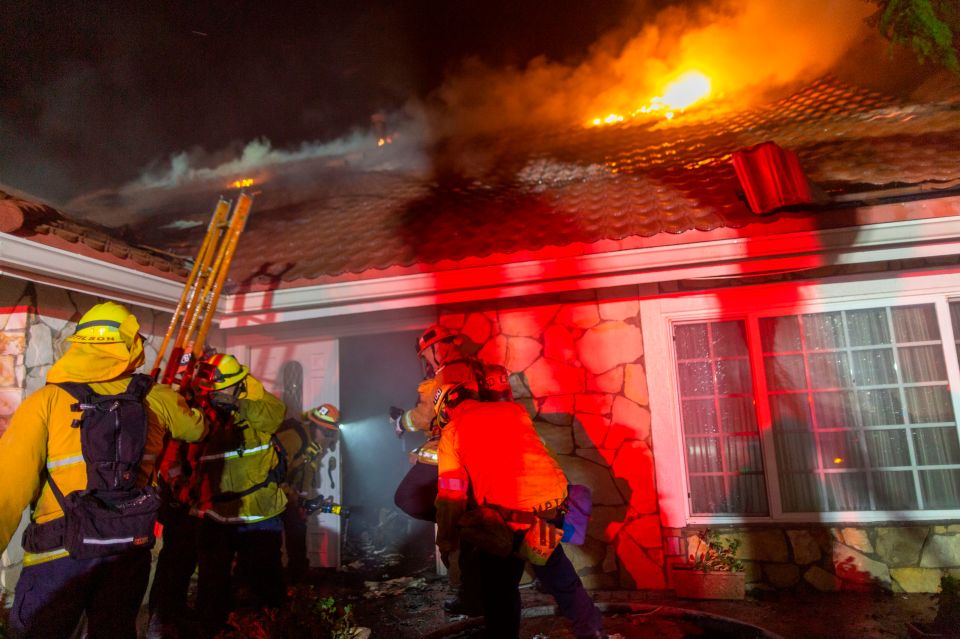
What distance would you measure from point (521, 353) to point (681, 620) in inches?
104

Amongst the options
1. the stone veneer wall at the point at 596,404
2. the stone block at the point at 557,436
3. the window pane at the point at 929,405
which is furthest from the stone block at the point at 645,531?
the window pane at the point at 929,405

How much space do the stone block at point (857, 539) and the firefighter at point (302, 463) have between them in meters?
4.89

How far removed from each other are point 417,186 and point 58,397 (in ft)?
22.2

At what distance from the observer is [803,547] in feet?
15.6

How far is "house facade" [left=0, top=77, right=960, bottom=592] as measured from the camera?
454cm

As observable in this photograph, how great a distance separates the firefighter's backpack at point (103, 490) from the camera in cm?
260

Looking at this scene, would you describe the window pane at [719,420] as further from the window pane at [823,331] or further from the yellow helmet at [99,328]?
the yellow helmet at [99,328]

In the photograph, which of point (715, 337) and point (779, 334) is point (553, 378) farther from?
point (779, 334)

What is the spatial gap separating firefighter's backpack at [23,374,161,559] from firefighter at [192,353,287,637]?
4.43 feet

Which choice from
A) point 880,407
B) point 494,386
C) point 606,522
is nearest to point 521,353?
point 606,522

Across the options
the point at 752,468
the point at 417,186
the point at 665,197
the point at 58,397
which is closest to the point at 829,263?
the point at 665,197

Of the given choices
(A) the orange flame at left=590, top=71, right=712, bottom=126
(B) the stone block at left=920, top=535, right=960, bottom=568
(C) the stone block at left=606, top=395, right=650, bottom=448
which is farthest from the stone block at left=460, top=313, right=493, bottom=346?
(A) the orange flame at left=590, top=71, right=712, bottom=126

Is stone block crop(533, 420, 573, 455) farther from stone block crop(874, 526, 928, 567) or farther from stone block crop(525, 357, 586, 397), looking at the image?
stone block crop(874, 526, 928, 567)

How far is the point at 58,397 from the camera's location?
2668 millimetres
